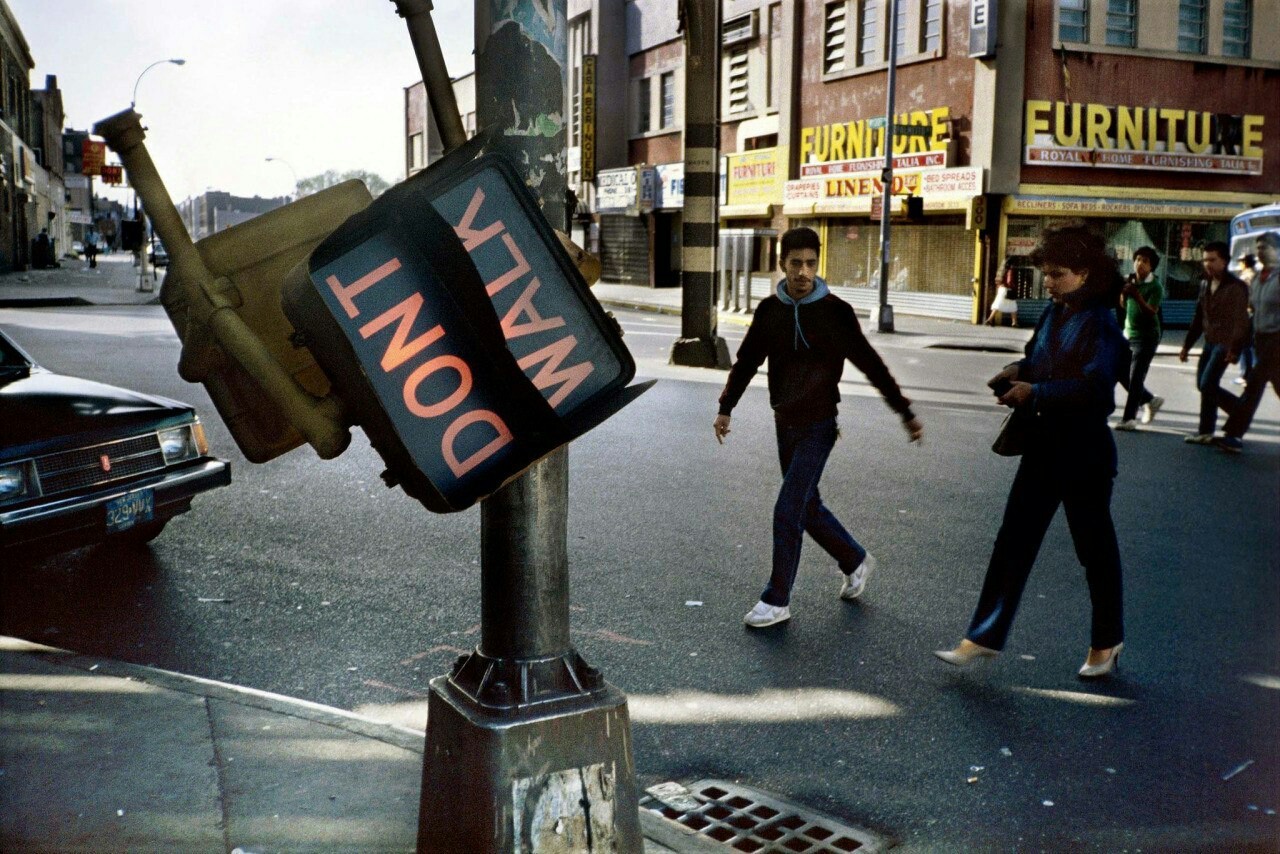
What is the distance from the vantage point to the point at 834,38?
103ft

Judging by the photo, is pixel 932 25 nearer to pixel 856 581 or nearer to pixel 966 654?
pixel 856 581

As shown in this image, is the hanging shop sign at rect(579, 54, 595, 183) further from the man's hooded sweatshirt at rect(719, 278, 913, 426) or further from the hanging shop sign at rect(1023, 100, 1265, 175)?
the man's hooded sweatshirt at rect(719, 278, 913, 426)

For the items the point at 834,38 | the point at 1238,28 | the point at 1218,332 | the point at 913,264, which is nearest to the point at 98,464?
the point at 1218,332

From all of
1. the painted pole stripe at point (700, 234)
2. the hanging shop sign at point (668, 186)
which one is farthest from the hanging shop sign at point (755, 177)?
the painted pole stripe at point (700, 234)

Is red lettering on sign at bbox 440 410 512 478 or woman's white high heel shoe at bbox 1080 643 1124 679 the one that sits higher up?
red lettering on sign at bbox 440 410 512 478

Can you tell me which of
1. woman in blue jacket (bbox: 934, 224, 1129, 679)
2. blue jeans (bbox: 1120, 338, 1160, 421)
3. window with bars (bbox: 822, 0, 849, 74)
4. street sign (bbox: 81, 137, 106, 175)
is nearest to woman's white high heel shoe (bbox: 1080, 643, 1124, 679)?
woman in blue jacket (bbox: 934, 224, 1129, 679)

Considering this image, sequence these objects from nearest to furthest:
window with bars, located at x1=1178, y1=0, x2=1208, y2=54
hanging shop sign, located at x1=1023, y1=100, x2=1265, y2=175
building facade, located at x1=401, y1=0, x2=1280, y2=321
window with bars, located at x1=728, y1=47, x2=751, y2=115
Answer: building facade, located at x1=401, y1=0, x2=1280, y2=321 → hanging shop sign, located at x1=1023, y1=100, x2=1265, y2=175 → window with bars, located at x1=1178, y1=0, x2=1208, y2=54 → window with bars, located at x1=728, y1=47, x2=751, y2=115

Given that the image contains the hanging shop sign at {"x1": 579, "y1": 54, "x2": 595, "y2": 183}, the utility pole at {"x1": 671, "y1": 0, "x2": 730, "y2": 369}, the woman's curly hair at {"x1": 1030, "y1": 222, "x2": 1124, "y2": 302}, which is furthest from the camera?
the hanging shop sign at {"x1": 579, "y1": 54, "x2": 595, "y2": 183}

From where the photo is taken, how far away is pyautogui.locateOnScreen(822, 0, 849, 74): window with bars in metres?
30.8

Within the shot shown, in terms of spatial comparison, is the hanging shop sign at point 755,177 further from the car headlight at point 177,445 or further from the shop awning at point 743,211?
the car headlight at point 177,445

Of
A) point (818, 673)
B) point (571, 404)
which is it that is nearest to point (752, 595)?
point (818, 673)

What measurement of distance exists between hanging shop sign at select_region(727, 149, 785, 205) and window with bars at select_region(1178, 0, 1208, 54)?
33.7ft

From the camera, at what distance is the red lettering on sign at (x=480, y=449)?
2.23 m

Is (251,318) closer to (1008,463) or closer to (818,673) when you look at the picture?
(818,673)
